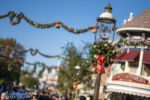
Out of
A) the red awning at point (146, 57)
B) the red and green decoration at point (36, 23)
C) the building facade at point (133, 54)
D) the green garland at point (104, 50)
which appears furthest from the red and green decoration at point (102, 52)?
the red awning at point (146, 57)

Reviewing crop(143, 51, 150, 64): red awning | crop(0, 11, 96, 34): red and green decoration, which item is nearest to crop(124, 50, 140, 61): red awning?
crop(143, 51, 150, 64): red awning

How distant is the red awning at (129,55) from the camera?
2905 cm

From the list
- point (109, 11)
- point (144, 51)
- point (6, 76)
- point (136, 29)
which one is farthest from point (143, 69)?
point (6, 76)

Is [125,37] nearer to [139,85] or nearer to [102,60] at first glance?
[139,85]

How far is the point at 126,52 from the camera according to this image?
100ft

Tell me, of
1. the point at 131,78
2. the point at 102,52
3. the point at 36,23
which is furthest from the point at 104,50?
the point at 131,78

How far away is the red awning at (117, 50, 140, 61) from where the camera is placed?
29.0 meters

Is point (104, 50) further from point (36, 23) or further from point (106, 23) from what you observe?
point (36, 23)

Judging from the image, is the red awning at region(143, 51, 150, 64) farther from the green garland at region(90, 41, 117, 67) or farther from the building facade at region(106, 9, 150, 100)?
the green garland at region(90, 41, 117, 67)

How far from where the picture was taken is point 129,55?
29.5 metres

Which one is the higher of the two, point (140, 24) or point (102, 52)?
point (140, 24)

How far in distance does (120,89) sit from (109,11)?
11975mm

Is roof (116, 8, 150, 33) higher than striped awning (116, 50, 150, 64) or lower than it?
higher

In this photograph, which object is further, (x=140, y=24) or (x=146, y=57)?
(x=140, y=24)
